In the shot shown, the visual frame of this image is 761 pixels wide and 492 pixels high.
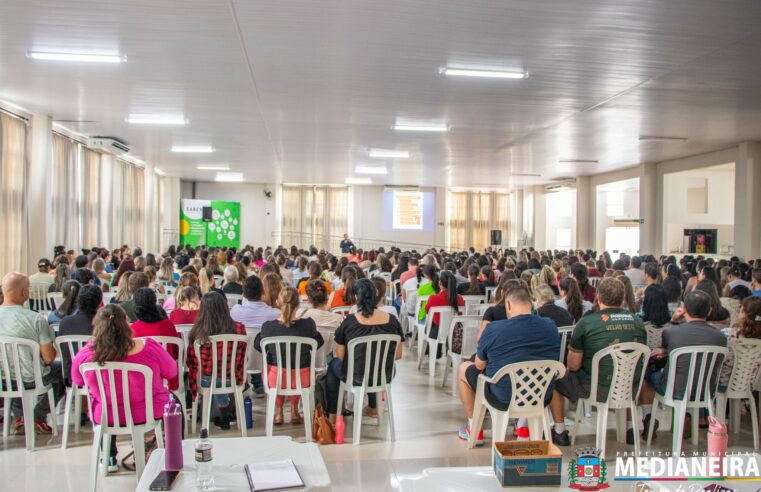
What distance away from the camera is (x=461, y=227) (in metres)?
25.9

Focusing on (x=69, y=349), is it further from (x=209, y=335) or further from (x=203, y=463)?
(x=203, y=463)

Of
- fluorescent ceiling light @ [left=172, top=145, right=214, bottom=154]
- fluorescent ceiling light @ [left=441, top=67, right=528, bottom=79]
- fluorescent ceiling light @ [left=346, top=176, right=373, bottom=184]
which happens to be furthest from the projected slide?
fluorescent ceiling light @ [left=441, top=67, right=528, bottom=79]

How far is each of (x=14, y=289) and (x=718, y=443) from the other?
4561 mm

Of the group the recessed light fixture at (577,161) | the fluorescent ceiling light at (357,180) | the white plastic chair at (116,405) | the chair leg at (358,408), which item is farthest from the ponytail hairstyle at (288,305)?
the fluorescent ceiling light at (357,180)

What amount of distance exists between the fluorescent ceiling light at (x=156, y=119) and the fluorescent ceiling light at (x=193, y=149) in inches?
110

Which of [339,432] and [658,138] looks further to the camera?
[658,138]

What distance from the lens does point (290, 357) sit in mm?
4355

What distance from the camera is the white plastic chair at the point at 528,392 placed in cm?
386

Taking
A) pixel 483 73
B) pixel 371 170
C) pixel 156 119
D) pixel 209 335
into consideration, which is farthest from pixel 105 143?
pixel 209 335

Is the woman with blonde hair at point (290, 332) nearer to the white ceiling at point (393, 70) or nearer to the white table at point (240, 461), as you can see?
the white table at point (240, 461)

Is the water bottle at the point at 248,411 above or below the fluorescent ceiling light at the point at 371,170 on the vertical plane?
below

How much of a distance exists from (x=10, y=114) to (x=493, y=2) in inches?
328

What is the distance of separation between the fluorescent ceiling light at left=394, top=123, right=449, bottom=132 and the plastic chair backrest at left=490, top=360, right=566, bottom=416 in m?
7.18

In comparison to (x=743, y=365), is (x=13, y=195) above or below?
above
